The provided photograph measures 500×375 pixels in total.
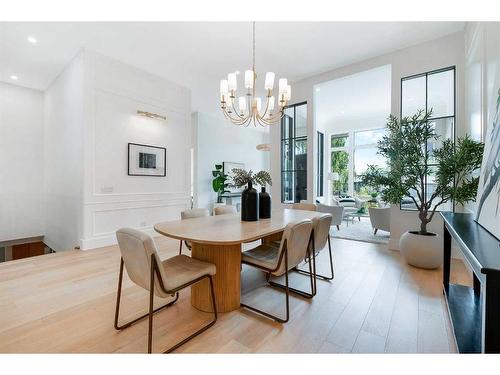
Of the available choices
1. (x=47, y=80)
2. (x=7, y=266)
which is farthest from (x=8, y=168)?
(x=7, y=266)

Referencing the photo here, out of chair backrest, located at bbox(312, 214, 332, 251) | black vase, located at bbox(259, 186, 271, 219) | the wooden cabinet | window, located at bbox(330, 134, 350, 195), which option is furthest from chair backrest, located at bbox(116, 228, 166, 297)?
window, located at bbox(330, 134, 350, 195)

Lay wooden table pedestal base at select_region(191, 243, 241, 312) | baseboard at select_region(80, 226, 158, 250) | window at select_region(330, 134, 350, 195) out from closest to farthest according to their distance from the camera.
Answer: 1. wooden table pedestal base at select_region(191, 243, 241, 312)
2. baseboard at select_region(80, 226, 158, 250)
3. window at select_region(330, 134, 350, 195)

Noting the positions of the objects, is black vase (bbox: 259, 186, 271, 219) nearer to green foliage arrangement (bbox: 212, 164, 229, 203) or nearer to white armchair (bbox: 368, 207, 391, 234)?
white armchair (bbox: 368, 207, 391, 234)

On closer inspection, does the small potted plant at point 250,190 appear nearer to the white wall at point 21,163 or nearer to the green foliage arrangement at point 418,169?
the green foliage arrangement at point 418,169

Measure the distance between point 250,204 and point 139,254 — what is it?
1.17 meters

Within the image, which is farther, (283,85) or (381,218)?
(381,218)

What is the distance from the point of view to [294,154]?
206 inches

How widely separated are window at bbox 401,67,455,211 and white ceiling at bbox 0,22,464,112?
0.58 metres

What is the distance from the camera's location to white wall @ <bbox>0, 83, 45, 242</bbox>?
4.67 m

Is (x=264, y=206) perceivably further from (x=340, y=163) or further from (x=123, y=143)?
(x=340, y=163)

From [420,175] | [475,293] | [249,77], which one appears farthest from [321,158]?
[475,293]

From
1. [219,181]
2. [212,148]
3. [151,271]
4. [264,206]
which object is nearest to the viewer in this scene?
[151,271]

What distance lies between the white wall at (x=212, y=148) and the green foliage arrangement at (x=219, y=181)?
0.48 ft

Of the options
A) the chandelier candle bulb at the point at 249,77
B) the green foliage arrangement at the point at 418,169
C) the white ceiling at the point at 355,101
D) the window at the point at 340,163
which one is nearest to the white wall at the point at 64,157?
the chandelier candle bulb at the point at 249,77
